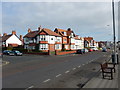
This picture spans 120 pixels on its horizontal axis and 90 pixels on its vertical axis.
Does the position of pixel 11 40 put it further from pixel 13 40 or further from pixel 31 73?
pixel 31 73

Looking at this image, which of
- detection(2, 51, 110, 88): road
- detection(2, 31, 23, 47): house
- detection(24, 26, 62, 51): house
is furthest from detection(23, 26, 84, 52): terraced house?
detection(2, 51, 110, 88): road

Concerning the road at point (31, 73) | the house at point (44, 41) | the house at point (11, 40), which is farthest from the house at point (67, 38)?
the road at point (31, 73)

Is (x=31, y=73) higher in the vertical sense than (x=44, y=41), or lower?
lower

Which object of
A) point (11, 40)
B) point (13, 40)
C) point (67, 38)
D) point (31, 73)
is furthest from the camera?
point (13, 40)

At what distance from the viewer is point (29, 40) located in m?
51.7

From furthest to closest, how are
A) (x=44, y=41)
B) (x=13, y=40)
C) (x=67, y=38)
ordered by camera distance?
(x=13, y=40) < (x=67, y=38) < (x=44, y=41)

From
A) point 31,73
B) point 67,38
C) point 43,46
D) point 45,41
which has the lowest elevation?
point 31,73

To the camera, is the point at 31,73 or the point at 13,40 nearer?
the point at 31,73

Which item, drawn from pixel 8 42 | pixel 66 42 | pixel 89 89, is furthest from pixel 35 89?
pixel 8 42

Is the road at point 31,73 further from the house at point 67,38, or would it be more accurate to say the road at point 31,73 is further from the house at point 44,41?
the house at point 67,38

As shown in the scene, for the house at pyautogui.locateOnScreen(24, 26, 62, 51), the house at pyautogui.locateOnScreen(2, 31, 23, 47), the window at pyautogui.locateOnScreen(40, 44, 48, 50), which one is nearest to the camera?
the window at pyautogui.locateOnScreen(40, 44, 48, 50)

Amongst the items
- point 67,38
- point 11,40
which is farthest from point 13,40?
point 67,38

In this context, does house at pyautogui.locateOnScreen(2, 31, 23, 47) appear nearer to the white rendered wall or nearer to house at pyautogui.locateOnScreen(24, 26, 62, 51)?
the white rendered wall

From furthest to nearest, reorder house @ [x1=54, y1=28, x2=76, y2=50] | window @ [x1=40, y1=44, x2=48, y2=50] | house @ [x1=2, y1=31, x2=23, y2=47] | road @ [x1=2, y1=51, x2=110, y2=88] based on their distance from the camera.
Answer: house @ [x1=2, y1=31, x2=23, y2=47] → house @ [x1=54, y1=28, x2=76, y2=50] → window @ [x1=40, y1=44, x2=48, y2=50] → road @ [x1=2, y1=51, x2=110, y2=88]
